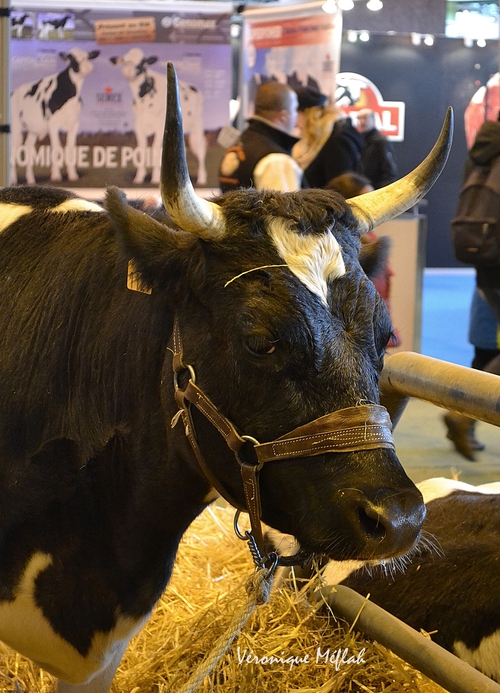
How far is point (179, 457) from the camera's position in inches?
79.4

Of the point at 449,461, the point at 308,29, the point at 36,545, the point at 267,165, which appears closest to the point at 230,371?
the point at 36,545

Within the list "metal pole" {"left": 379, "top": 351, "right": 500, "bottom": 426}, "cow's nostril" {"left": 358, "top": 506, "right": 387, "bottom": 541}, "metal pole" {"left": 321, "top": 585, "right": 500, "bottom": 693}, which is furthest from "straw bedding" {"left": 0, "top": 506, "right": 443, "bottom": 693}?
"cow's nostril" {"left": 358, "top": 506, "right": 387, "bottom": 541}

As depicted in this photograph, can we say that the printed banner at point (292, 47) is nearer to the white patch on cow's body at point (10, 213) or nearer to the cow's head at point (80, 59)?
the cow's head at point (80, 59)

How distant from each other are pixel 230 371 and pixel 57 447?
1.82 feet

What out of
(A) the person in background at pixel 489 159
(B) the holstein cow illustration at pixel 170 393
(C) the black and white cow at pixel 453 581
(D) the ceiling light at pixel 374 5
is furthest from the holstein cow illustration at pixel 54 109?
(D) the ceiling light at pixel 374 5

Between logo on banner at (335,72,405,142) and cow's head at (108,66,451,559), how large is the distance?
13.0m

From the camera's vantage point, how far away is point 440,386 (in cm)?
223

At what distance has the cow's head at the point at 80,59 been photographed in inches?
291

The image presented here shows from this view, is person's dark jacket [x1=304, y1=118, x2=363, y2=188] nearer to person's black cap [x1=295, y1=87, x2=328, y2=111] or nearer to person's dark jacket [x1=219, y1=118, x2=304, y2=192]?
person's black cap [x1=295, y1=87, x2=328, y2=111]

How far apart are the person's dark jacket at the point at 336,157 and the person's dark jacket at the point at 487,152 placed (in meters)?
1.08

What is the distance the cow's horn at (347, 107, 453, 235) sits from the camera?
2062mm

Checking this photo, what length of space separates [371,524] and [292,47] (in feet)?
18.9

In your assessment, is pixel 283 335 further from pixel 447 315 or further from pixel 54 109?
pixel 447 315

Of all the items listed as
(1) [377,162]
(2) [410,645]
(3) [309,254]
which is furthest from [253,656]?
(1) [377,162]
